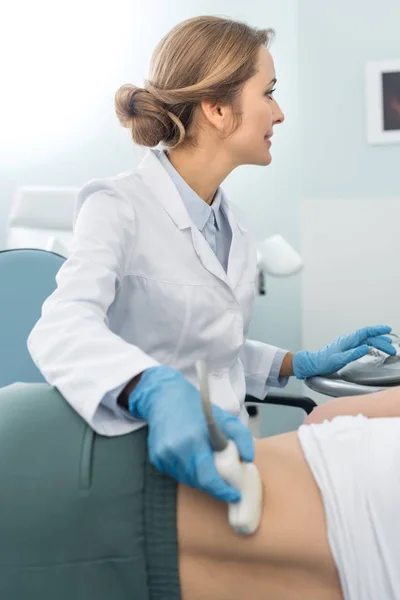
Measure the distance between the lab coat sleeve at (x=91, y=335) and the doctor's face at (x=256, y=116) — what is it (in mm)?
346

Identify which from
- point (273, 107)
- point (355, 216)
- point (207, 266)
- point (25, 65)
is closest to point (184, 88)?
point (273, 107)

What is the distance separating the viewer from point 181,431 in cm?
73

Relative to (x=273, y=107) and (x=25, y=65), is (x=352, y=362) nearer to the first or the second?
(x=273, y=107)

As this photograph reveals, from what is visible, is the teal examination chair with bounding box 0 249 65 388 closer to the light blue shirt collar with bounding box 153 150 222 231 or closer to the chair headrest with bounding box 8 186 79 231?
the light blue shirt collar with bounding box 153 150 222 231

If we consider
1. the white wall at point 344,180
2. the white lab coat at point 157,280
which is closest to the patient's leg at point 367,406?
the white lab coat at point 157,280

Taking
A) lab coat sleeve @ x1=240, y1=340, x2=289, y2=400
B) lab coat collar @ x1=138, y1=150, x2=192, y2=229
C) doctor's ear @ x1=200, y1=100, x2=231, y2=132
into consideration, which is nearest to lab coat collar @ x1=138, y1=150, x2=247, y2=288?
lab coat collar @ x1=138, y1=150, x2=192, y2=229

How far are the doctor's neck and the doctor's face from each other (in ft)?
0.10

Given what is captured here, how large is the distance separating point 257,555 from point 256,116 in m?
0.89

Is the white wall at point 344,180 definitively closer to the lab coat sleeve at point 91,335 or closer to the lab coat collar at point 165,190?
the lab coat collar at point 165,190

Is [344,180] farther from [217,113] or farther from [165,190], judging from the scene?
[165,190]

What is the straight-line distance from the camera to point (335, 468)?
0.78 m

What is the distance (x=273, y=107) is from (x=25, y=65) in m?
1.83

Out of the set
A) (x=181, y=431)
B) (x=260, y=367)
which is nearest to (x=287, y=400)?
(x=260, y=367)

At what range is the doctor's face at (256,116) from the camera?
135cm
